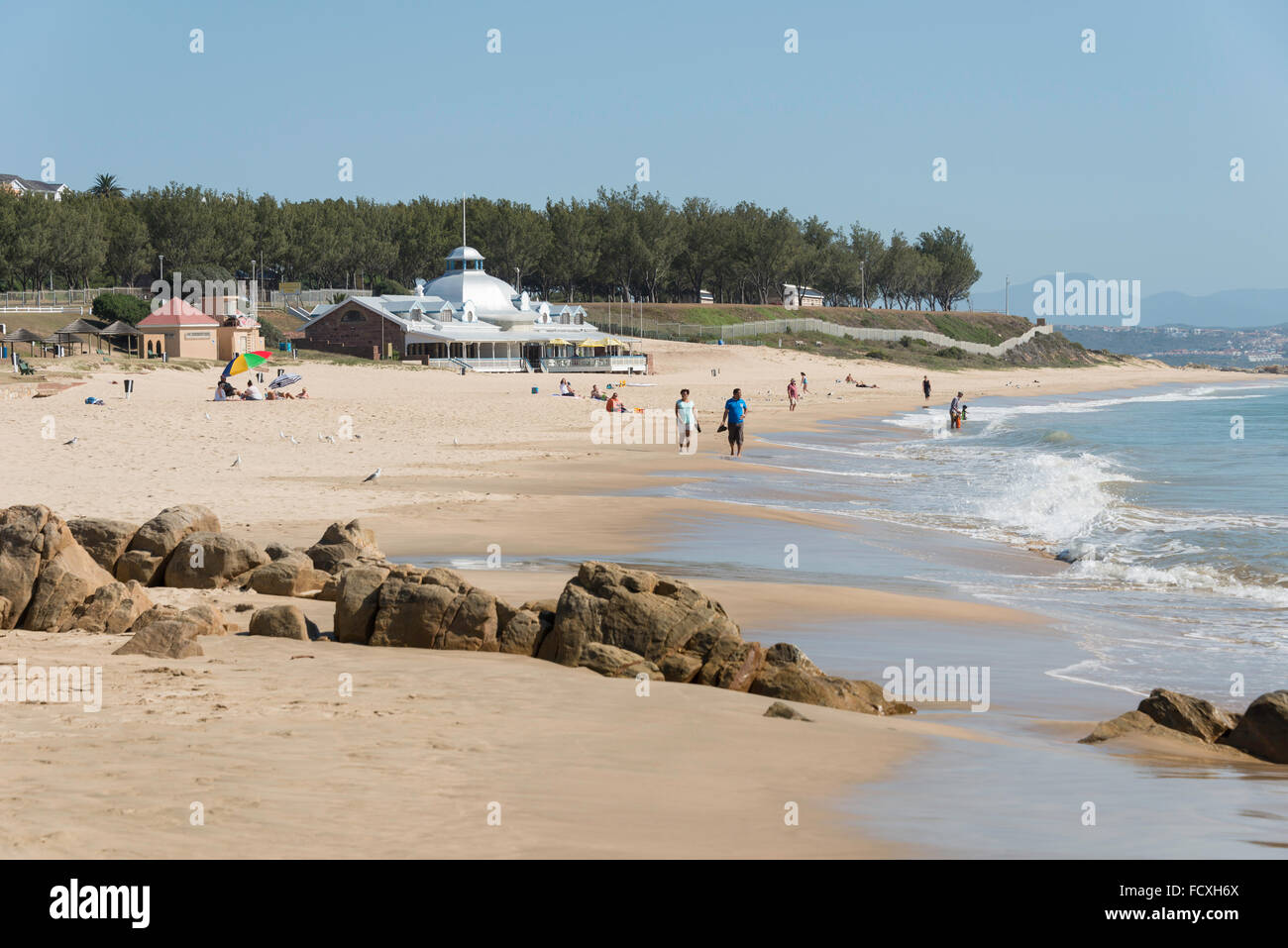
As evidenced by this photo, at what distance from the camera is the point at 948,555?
15531 mm

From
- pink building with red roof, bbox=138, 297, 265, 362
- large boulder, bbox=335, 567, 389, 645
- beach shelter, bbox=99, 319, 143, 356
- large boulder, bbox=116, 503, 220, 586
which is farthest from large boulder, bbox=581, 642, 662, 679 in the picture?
beach shelter, bbox=99, 319, 143, 356

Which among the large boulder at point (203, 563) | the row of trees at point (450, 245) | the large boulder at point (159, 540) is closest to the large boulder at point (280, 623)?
the large boulder at point (203, 563)

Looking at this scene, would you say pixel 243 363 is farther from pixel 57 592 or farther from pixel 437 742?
pixel 437 742

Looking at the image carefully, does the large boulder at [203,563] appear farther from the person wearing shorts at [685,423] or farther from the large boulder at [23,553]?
the person wearing shorts at [685,423]

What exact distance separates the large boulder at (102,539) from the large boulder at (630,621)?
445cm

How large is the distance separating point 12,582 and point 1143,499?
1933 centimetres

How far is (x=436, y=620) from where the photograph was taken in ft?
29.1

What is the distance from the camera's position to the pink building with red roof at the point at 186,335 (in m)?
58.6

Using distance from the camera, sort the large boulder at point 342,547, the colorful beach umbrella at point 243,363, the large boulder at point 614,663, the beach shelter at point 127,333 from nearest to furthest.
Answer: the large boulder at point 614,663 < the large boulder at point 342,547 < the colorful beach umbrella at point 243,363 < the beach shelter at point 127,333

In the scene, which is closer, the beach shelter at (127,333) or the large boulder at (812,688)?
the large boulder at (812,688)

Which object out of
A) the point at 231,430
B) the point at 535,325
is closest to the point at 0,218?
the point at 535,325

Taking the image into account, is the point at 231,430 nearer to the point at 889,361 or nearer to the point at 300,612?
the point at 300,612

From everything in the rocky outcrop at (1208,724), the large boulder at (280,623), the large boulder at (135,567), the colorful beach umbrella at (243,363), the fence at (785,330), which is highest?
the fence at (785,330)

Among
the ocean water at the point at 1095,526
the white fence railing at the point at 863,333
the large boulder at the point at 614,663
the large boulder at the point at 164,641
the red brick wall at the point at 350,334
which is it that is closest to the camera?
the large boulder at the point at 164,641
